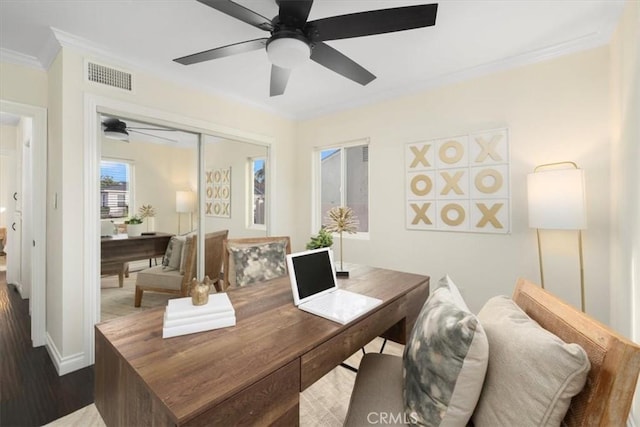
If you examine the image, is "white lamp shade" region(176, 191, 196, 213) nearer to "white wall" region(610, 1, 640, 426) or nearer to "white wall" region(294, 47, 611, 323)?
"white wall" region(294, 47, 611, 323)

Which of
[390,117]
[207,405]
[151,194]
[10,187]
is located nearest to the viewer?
[207,405]

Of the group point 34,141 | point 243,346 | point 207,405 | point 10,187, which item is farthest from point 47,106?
point 207,405

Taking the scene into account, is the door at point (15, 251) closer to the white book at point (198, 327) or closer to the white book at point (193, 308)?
the white book at point (193, 308)

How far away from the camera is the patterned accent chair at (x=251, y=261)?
80.8 inches

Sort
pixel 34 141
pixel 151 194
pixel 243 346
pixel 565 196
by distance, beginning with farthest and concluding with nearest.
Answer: pixel 151 194
pixel 34 141
pixel 565 196
pixel 243 346

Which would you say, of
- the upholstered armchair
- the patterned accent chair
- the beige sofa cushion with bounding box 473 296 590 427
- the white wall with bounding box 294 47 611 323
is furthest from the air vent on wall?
the beige sofa cushion with bounding box 473 296 590 427

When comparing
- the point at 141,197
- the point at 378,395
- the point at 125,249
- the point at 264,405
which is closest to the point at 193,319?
the point at 264,405

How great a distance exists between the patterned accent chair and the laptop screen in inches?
21.7

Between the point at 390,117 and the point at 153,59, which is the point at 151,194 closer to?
the point at 153,59

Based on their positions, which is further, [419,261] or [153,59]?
[419,261]

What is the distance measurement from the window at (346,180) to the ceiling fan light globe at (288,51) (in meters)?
1.91

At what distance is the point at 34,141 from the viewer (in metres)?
2.43

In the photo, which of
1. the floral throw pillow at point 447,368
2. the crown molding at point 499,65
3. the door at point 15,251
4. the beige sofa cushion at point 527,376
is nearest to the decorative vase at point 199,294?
the floral throw pillow at point 447,368

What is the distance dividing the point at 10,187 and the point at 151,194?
121 inches
